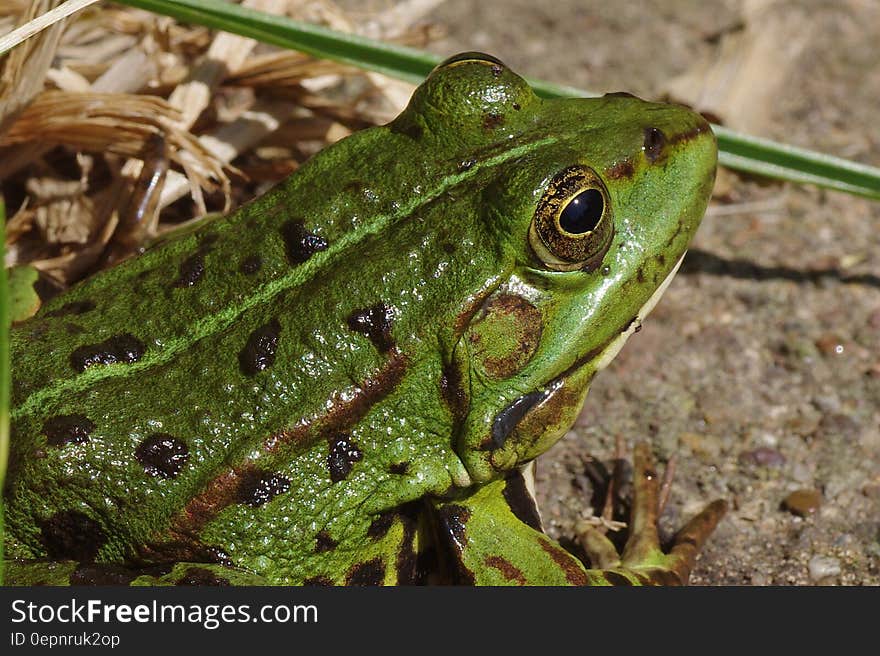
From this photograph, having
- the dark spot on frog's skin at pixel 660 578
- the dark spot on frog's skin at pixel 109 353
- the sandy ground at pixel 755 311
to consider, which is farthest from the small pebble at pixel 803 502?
the dark spot on frog's skin at pixel 109 353

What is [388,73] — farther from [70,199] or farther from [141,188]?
[70,199]

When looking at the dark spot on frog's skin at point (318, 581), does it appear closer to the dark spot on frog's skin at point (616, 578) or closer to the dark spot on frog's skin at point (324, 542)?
the dark spot on frog's skin at point (324, 542)

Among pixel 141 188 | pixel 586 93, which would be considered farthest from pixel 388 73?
pixel 141 188

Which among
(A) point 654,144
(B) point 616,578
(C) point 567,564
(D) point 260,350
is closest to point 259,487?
(D) point 260,350

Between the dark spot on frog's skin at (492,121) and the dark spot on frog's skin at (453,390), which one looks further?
the dark spot on frog's skin at (492,121)

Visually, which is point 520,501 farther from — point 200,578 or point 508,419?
point 200,578

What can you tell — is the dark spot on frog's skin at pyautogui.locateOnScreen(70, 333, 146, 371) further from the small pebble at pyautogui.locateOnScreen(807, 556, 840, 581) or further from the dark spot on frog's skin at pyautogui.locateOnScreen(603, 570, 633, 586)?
the small pebble at pyautogui.locateOnScreen(807, 556, 840, 581)
